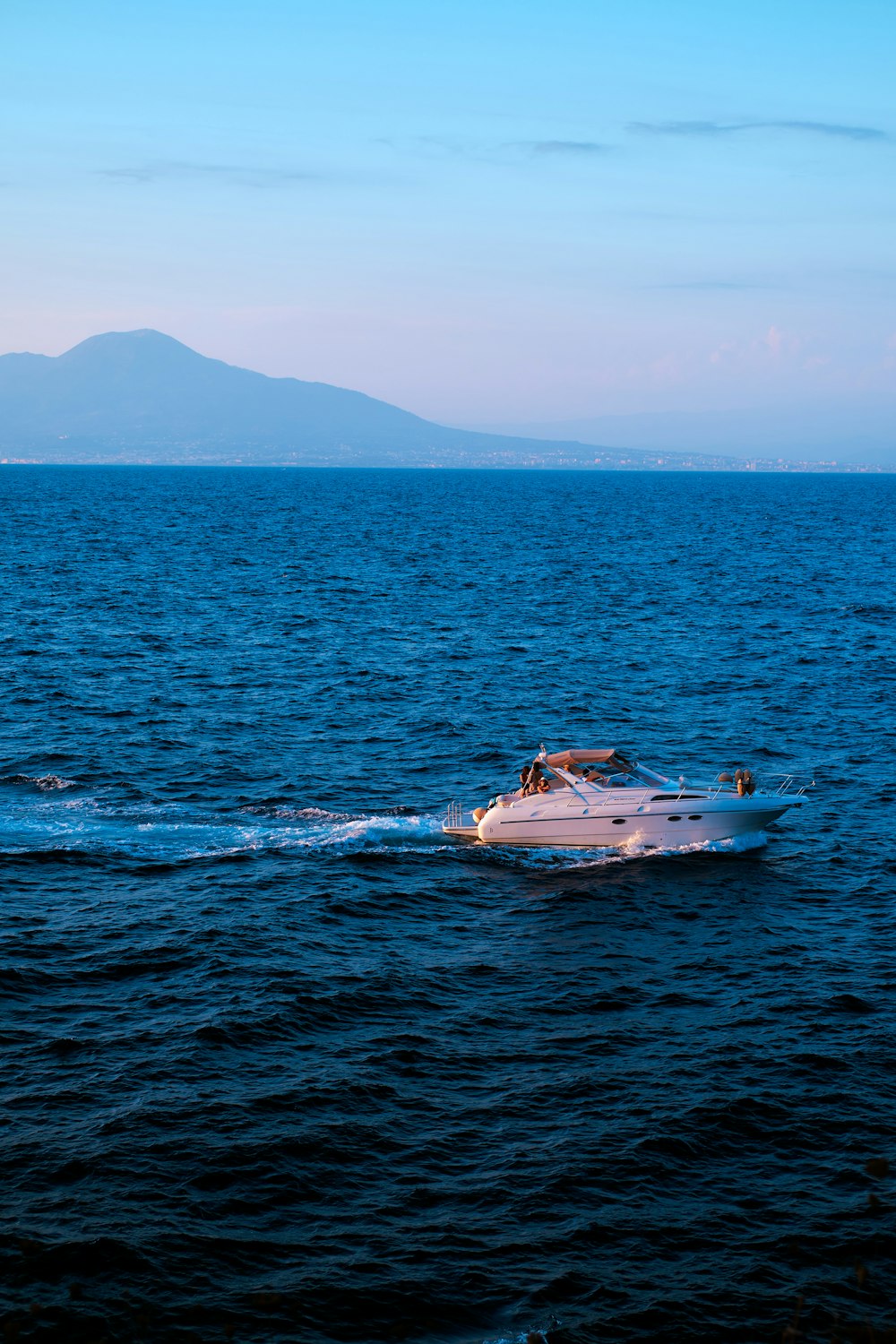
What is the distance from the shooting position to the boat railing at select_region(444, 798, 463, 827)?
123 ft

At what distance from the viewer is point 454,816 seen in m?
37.8

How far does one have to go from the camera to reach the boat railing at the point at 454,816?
3750cm

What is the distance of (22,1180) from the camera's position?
19938 millimetres

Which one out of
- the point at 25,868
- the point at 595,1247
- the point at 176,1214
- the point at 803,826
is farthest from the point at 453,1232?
the point at 803,826

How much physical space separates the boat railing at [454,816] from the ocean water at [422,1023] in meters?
0.79

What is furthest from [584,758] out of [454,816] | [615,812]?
[454,816]

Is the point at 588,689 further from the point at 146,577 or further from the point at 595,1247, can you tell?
the point at 146,577

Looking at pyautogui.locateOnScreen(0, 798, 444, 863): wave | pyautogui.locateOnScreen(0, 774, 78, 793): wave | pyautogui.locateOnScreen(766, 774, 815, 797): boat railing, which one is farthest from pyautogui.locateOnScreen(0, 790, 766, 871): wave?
pyautogui.locateOnScreen(766, 774, 815, 797): boat railing

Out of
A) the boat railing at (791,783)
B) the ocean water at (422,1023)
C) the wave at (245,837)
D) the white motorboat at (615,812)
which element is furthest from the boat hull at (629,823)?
the boat railing at (791,783)

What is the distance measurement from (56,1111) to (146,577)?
7802 cm

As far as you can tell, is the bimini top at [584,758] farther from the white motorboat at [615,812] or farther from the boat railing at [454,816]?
the boat railing at [454,816]

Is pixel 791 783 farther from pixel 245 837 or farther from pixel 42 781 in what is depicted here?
pixel 42 781

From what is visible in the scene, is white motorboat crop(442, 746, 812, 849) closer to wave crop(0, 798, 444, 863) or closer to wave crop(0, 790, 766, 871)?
wave crop(0, 790, 766, 871)

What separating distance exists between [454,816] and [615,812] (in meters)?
4.95
